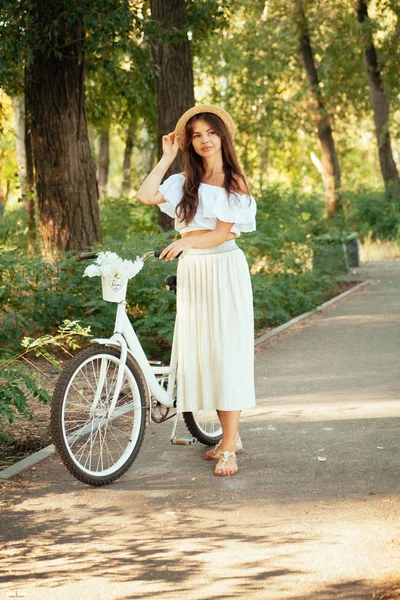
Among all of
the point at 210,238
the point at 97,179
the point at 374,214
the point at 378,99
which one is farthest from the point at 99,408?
the point at 374,214

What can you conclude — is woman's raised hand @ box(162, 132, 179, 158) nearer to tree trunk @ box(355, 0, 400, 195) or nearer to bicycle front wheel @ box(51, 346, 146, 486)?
bicycle front wheel @ box(51, 346, 146, 486)

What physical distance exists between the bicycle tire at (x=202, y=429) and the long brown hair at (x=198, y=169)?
4.46 ft

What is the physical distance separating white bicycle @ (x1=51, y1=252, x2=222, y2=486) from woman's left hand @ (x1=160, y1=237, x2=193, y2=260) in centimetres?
19

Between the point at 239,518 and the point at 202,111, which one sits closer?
the point at 239,518

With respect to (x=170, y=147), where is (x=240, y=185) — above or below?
below

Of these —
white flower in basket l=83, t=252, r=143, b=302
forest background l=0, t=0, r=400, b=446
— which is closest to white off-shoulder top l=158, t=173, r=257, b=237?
white flower in basket l=83, t=252, r=143, b=302

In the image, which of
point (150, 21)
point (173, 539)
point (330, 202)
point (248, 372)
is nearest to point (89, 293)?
point (150, 21)

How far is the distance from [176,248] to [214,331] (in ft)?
2.07

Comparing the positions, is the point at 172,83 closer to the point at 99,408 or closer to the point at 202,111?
the point at 202,111

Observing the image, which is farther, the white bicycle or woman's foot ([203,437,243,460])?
woman's foot ([203,437,243,460])

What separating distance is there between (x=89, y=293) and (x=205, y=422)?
4083 millimetres

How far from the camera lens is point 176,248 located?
5930 mm

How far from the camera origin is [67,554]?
4.93m

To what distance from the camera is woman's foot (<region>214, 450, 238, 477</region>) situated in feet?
20.4
